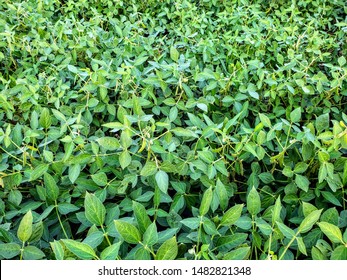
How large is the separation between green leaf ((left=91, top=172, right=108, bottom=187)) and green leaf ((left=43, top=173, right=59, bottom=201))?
10cm

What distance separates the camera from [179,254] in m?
0.91

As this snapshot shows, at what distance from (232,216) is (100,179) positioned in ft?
1.19

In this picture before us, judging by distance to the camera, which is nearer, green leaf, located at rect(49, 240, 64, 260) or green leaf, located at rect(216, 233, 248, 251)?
green leaf, located at rect(49, 240, 64, 260)

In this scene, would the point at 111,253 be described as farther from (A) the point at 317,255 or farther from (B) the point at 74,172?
(A) the point at 317,255

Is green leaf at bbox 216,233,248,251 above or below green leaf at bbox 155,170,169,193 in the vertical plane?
below

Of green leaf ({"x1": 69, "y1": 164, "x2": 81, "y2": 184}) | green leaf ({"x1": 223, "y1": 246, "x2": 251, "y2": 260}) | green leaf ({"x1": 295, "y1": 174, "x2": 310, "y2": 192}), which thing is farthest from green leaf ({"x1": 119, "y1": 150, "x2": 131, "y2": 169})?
green leaf ({"x1": 295, "y1": 174, "x2": 310, "y2": 192})

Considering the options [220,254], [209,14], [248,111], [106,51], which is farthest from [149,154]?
[209,14]

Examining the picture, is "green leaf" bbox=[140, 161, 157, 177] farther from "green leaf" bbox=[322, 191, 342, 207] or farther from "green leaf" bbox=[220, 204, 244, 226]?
"green leaf" bbox=[322, 191, 342, 207]

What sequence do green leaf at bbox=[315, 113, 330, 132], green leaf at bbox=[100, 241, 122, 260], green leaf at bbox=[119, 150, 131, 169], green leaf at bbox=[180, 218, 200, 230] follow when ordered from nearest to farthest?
green leaf at bbox=[100, 241, 122, 260], green leaf at bbox=[180, 218, 200, 230], green leaf at bbox=[119, 150, 131, 169], green leaf at bbox=[315, 113, 330, 132]

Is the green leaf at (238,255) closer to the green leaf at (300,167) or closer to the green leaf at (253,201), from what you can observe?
the green leaf at (253,201)

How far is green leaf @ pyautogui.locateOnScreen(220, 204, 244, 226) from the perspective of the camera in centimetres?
90

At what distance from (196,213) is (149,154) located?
20 centimetres

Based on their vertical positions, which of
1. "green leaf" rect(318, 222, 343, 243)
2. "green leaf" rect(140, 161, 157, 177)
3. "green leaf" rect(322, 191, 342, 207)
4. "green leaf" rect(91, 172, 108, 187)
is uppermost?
"green leaf" rect(318, 222, 343, 243)

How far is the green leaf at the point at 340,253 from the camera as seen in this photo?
0.80 meters
